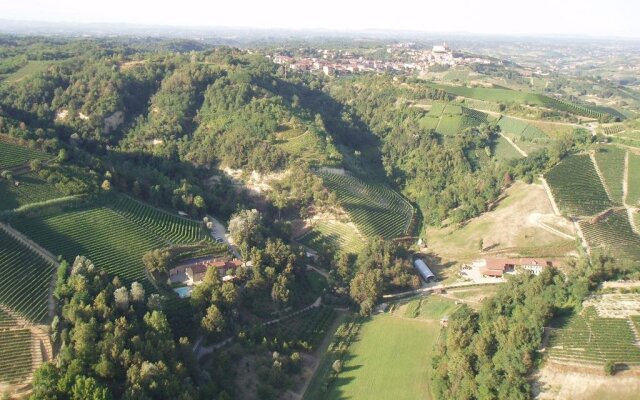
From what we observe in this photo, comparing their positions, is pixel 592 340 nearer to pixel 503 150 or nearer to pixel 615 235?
pixel 615 235

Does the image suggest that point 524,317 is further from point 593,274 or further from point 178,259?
point 178,259

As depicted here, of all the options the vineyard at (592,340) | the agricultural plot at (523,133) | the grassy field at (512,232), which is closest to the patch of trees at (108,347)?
the vineyard at (592,340)

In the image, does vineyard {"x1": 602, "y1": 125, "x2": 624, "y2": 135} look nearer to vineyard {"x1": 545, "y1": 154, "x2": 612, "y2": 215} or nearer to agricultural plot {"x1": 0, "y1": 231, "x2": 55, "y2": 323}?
vineyard {"x1": 545, "y1": 154, "x2": 612, "y2": 215}

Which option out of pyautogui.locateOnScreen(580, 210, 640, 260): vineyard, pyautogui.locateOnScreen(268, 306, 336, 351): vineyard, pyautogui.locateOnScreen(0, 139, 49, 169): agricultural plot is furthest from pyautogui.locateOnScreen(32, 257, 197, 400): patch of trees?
pyautogui.locateOnScreen(580, 210, 640, 260): vineyard

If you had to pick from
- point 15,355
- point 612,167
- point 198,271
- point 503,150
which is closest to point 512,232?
point 612,167

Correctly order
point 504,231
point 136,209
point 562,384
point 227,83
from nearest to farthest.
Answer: point 562,384, point 136,209, point 504,231, point 227,83

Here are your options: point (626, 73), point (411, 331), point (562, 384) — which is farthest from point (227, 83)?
point (626, 73)
